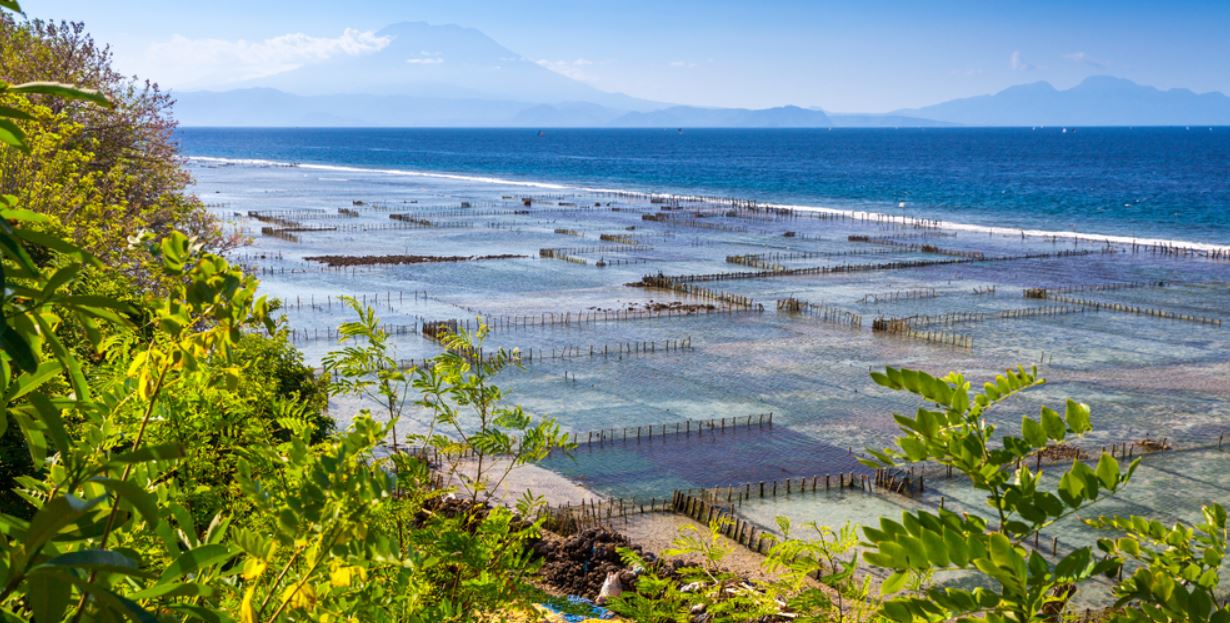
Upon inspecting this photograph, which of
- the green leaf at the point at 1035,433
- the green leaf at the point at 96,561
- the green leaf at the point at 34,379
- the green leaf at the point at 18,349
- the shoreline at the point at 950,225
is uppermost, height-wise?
the green leaf at the point at 18,349

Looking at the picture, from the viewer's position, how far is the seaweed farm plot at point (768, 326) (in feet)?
110

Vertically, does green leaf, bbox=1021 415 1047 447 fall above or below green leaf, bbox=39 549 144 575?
below

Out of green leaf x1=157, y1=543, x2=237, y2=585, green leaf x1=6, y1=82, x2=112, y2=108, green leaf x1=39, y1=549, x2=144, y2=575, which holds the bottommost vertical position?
green leaf x1=157, y1=543, x2=237, y2=585

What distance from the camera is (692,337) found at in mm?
50906

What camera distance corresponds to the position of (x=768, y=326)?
5350 cm

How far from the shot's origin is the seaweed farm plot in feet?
110

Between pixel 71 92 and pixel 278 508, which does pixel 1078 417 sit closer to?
pixel 71 92

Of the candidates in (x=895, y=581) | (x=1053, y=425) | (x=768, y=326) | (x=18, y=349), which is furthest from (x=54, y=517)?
(x=768, y=326)

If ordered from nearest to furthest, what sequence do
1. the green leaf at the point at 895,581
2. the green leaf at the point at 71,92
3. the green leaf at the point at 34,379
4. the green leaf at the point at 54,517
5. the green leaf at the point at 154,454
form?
the green leaf at the point at 54,517 < the green leaf at the point at 71,92 < the green leaf at the point at 154,454 < the green leaf at the point at 34,379 < the green leaf at the point at 895,581

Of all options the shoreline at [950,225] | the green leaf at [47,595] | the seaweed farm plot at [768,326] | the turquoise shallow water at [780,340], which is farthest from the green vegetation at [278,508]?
the shoreline at [950,225]

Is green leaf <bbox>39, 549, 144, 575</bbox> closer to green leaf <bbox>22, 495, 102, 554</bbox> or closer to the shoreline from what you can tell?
green leaf <bbox>22, 495, 102, 554</bbox>

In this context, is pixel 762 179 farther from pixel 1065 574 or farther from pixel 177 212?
pixel 1065 574

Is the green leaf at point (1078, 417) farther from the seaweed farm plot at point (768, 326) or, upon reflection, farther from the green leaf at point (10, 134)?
the seaweed farm plot at point (768, 326)

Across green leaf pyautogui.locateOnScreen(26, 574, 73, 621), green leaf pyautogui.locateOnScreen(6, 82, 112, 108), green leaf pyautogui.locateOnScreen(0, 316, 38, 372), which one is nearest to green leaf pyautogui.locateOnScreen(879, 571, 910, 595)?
green leaf pyautogui.locateOnScreen(26, 574, 73, 621)
